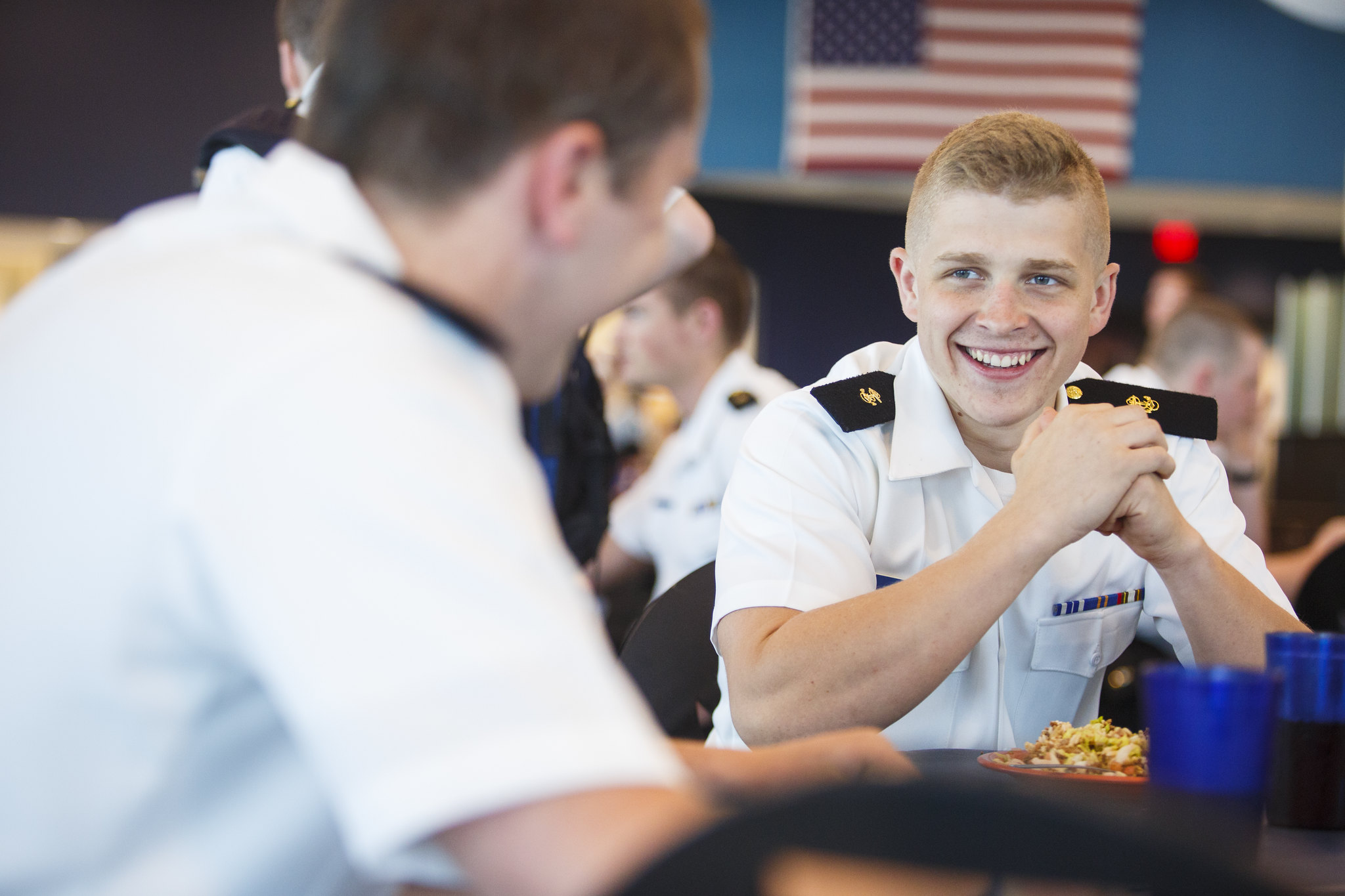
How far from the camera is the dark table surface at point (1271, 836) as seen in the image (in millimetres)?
880

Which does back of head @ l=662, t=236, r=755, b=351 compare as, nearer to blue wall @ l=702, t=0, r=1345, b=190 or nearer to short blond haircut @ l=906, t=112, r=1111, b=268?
short blond haircut @ l=906, t=112, r=1111, b=268

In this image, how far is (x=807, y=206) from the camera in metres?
9.24

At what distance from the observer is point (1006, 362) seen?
157 centimetres

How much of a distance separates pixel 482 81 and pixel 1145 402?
52.4 inches

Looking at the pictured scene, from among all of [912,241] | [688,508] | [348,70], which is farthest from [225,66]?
[348,70]

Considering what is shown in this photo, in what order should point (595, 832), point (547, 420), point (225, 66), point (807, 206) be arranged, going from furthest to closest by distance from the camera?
point (807, 206), point (225, 66), point (547, 420), point (595, 832)

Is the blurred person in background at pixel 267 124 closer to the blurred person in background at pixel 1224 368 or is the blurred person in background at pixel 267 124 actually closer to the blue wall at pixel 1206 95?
the blurred person in background at pixel 1224 368

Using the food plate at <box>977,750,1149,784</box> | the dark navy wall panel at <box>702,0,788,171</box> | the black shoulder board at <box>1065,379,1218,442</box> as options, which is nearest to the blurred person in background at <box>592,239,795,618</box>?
the black shoulder board at <box>1065,379,1218,442</box>

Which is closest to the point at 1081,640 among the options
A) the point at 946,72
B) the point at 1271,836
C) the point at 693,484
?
the point at 1271,836

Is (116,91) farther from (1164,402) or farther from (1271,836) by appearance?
(1271,836)

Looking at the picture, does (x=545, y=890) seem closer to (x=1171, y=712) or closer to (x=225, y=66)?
(x=1171, y=712)

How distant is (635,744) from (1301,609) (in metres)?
2.02

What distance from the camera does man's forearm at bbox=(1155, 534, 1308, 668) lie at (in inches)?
53.5

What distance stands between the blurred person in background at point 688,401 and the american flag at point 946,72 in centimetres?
173
